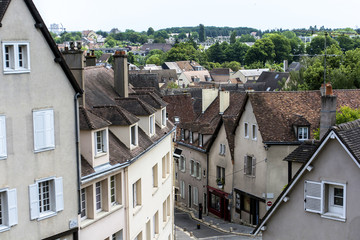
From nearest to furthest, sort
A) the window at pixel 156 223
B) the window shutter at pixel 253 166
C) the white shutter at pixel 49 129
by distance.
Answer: the white shutter at pixel 49 129, the window at pixel 156 223, the window shutter at pixel 253 166

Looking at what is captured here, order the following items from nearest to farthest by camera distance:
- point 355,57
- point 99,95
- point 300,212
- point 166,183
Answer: point 300,212 → point 99,95 → point 166,183 → point 355,57

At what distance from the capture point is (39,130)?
19.5m

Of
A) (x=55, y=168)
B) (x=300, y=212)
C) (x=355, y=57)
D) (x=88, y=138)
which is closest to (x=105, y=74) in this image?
(x=88, y=138)

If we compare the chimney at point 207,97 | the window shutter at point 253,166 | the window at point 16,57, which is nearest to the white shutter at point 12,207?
the window at point 16,57

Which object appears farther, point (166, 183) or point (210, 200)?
point (210, 200)

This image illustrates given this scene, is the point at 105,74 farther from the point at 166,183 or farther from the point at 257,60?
the point at 257,60

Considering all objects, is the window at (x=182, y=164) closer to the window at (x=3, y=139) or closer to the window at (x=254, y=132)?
the window at (x=254, y=132)

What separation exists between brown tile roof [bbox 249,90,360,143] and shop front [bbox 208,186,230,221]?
8591 millimetres

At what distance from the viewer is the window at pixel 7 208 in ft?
60.6

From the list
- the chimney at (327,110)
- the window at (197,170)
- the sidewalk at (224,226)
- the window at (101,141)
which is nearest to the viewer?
the window at (101,141)

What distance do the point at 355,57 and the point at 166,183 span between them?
3472 cm

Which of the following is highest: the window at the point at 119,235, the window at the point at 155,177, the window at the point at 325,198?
the window at the point at 325,198

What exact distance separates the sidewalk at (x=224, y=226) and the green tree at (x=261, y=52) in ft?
477

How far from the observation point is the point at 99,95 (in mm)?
29062
